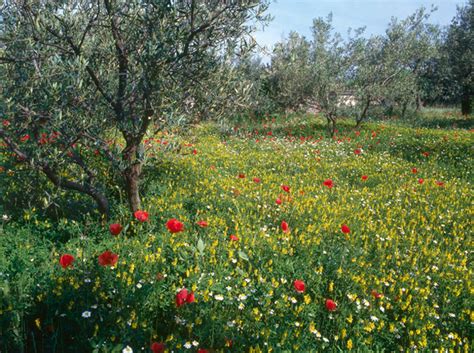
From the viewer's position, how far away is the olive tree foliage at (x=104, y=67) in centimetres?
451

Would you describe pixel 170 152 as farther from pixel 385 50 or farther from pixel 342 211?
pixel 385 50

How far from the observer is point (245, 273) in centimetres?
452

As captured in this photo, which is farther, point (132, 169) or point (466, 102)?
point (466, 102)

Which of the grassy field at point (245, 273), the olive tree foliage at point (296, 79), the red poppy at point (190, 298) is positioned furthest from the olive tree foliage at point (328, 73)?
the red poppy at point (190, 298)

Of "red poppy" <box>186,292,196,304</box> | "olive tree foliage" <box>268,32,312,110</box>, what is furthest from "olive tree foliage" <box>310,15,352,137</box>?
"red poppy" <box>186,292,196,304</box>

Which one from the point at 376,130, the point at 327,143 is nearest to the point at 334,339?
the point at 327,143

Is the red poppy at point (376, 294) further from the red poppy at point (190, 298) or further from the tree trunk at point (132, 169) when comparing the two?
the tree trunk at point (132, 169)

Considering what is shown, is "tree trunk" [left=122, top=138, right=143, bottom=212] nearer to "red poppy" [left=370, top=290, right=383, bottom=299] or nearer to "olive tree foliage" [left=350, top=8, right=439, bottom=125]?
"red poppy" [left=370, top=290, right=383, bottom=299]

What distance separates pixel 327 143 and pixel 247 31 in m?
10.3

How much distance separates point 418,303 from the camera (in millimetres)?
4668

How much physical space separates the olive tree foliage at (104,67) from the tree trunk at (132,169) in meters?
0.03

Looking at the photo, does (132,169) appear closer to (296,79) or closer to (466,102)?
(296,79)

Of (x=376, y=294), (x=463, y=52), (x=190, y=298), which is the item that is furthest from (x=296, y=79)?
(x=463, y=52)

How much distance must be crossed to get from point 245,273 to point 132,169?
2.37 m
